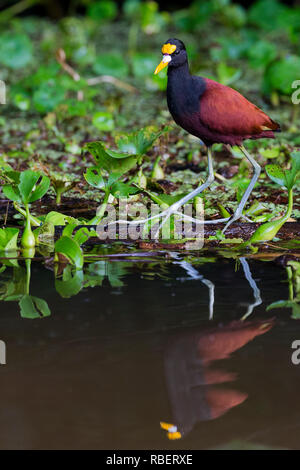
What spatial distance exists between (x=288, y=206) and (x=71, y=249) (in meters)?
0.95

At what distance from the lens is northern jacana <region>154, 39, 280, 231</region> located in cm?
352

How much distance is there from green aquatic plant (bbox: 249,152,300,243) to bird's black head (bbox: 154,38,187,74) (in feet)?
2.09

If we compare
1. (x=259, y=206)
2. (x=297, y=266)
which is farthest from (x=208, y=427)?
(x=259, y=206)

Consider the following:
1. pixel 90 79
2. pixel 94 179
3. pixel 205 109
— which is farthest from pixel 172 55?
pixel 90 79

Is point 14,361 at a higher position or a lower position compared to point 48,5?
lower

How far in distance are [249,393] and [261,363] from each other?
20cm

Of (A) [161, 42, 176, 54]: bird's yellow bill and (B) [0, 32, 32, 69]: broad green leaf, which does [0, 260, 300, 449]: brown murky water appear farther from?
(B) [0, 32, 32, 69]: broad green leaf

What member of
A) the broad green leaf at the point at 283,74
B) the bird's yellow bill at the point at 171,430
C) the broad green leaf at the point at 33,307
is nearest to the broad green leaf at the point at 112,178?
the broad green leaf at the point at 33,307

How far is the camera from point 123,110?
594 centimetres

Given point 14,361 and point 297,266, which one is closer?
point 14,361

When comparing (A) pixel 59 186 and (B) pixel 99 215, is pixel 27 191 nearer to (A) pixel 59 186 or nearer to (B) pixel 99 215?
(B) pixel 99 215

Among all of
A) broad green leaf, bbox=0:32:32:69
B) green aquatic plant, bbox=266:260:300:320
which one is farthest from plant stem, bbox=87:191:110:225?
broad green leaf, bbox=0:32:32:69

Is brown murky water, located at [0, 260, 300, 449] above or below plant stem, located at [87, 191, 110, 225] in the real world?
below
